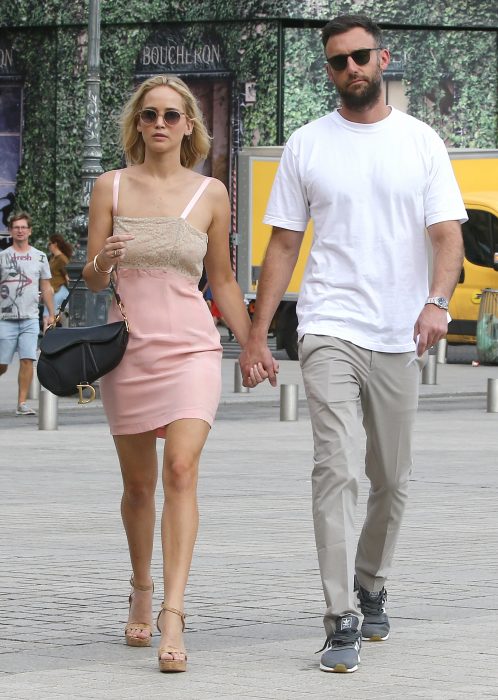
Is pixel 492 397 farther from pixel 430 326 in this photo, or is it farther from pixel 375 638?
pixel 430 326

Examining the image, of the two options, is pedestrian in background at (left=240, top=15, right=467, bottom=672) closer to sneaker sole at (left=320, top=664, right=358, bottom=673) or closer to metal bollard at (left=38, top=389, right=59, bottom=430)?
sneaker sole at (left=320, top=664, right=358, bottom=673)

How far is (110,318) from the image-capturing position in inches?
251

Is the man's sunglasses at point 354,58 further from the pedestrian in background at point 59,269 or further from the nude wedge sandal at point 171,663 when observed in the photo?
the pedestrian in background at point 59,269

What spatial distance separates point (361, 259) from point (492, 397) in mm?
12311

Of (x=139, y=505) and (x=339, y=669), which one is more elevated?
(x=139, y=505)

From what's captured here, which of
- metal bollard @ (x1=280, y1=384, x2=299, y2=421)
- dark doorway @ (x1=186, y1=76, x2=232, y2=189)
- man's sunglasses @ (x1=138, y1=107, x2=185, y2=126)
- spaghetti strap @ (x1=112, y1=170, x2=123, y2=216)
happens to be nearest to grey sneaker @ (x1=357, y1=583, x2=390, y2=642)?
spaghetti strap @ (x1=112, y1=170, x2=123, y2=216)

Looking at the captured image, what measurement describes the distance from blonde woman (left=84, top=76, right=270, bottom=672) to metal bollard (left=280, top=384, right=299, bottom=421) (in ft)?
34.0

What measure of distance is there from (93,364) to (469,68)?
3025cm

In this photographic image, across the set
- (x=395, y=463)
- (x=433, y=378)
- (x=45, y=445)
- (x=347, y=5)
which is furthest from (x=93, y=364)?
(x=347, y=5)

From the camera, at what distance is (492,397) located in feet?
60.1

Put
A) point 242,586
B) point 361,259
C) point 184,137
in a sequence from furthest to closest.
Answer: point 242,586, point 184,137, point 361,259

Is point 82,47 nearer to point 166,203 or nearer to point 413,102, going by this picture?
point 413,102

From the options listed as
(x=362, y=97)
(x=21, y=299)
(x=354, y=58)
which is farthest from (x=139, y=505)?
(x=21, y=299)

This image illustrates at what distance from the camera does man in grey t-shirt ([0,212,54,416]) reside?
17.0 m
